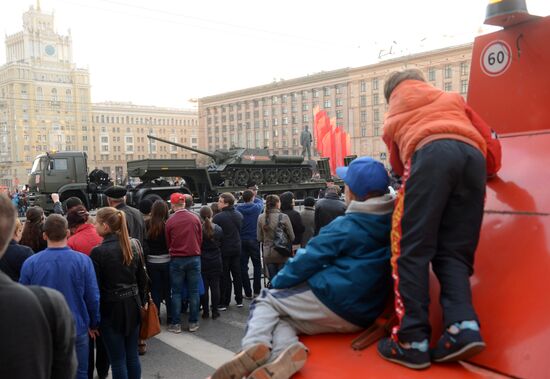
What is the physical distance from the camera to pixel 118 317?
411cm

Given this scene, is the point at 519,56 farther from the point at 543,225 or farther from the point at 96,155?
the point at 96,155

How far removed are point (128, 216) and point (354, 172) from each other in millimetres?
4300

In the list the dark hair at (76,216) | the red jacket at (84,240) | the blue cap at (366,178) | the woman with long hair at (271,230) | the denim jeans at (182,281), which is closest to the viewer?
the blue cap at (366,178)

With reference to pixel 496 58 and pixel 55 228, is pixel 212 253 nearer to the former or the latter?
pixel 55 228

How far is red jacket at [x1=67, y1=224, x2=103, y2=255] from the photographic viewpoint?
15.3 feet

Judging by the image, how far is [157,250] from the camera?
634 cm

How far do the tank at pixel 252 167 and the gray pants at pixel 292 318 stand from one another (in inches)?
829

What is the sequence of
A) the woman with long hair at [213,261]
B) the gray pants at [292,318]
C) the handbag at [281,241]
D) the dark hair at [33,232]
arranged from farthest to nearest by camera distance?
the handbag at [281,241]
the woman with long hair at [213,261]
the dark hair at [33,232]
the gray pants at [292,318]

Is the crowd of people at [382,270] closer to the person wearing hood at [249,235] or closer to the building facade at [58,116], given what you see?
the person wearing hood at [249,235]

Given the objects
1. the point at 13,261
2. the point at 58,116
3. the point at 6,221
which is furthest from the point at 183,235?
the point at 58,116

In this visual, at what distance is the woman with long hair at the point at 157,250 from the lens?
624cm

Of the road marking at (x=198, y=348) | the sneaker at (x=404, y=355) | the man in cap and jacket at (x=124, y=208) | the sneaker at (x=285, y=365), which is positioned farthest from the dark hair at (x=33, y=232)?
→ the sneaker at (x=404, y=355)

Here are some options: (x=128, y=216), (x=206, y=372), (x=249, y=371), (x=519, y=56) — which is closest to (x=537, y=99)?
(x=519, y=56)

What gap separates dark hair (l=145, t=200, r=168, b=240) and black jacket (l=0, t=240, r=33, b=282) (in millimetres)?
2030
